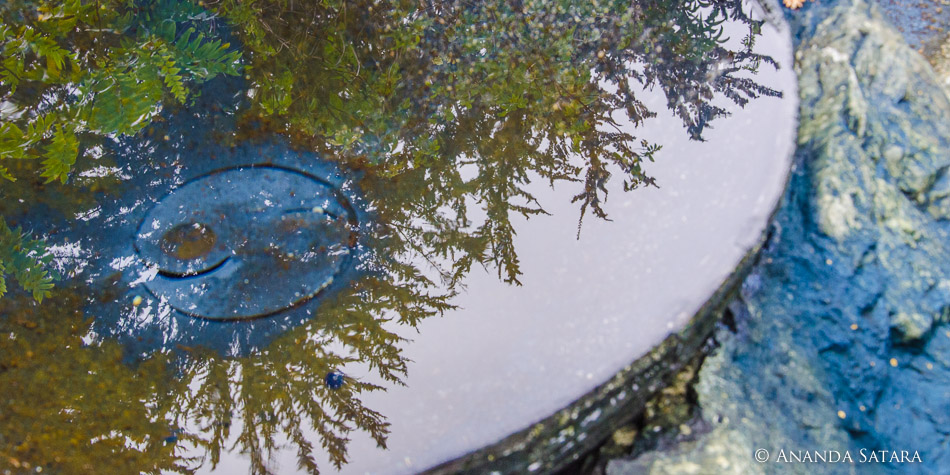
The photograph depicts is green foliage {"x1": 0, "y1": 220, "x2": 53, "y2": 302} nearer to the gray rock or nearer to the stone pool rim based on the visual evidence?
the stone pool rim

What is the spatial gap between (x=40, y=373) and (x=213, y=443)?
639 mm

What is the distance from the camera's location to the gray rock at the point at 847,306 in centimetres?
155

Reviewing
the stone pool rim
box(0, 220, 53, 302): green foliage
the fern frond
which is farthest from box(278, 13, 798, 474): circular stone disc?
the fern frond

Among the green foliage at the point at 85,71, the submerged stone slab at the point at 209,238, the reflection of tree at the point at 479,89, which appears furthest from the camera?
the green foliage at the point at 85,71

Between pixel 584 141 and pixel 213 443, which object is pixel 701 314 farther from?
pixel 213 443

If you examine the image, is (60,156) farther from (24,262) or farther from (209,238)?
(209,238)

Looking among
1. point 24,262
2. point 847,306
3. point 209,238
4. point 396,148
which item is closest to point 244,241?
point 209,238

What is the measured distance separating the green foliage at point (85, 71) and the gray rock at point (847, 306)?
1949mm

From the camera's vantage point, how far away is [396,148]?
1.93m

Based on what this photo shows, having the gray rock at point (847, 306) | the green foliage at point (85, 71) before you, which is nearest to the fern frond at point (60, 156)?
the green foliage at point (85, 71)

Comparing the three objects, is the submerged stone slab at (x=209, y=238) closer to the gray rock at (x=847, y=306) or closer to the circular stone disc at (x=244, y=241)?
the circular stone disc at (x=244, y=241)

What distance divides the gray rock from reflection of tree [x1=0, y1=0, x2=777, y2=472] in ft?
1.29

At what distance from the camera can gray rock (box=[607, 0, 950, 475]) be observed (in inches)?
60.9

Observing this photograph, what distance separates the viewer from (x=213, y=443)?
143cm
